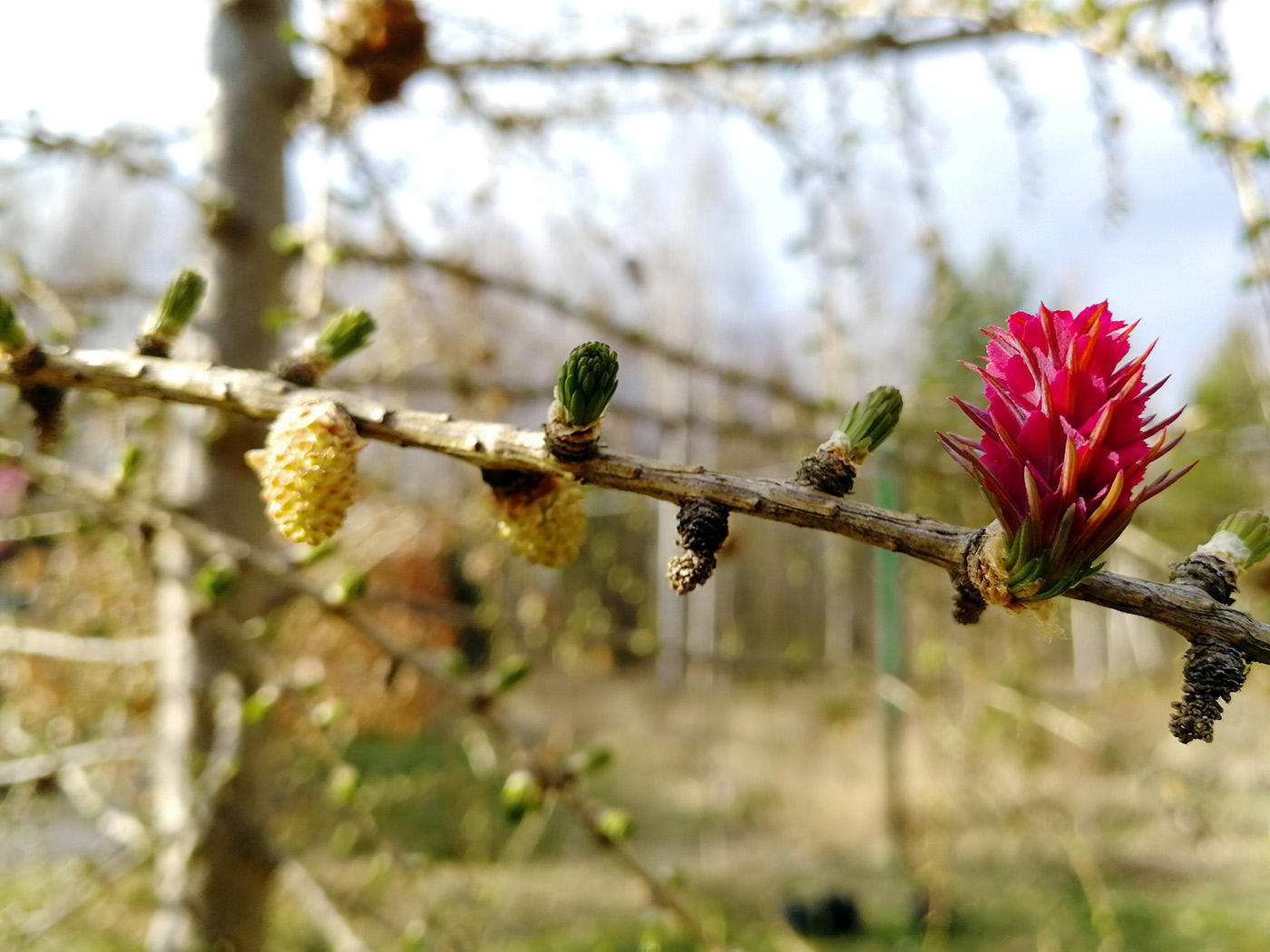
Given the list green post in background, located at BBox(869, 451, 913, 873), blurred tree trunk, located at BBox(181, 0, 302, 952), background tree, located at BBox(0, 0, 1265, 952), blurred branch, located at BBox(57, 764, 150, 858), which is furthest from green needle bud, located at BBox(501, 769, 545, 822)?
green post in background, located at BBox(869, 451, 913, 873)

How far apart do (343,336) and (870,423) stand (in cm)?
36

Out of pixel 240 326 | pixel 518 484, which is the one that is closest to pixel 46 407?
pixel 518 484

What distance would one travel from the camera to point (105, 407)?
1.52 metres

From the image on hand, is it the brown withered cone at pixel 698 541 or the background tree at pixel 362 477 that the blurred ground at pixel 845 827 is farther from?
the brown withered cone at pixel 698 541

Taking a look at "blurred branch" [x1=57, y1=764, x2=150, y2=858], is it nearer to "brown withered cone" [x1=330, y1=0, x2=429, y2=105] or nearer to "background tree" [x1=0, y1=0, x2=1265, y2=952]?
"background tree" [x1=0, y1=0, x2=1265, y2=952]

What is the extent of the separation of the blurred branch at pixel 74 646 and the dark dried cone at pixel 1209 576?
144 centimetres

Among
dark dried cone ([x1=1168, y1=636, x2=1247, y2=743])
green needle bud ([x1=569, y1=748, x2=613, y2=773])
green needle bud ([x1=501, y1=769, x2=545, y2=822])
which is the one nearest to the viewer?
dark dried cone ([x1=1168, y1=636, x2=1247, y2=743])

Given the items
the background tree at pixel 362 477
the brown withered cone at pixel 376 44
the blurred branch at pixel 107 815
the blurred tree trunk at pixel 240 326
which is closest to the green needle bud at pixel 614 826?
the background tree at pixel 362 477

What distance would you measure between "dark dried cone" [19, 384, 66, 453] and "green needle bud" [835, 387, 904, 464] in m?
0.51

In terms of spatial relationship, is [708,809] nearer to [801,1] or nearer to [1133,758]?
[1133,758]

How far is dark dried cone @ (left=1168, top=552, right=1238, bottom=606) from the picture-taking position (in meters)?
0.45

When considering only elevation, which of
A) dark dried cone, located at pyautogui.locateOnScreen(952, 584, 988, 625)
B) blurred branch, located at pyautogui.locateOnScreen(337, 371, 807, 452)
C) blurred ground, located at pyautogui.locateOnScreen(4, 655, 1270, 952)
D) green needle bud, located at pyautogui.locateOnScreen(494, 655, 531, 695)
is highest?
blurred branch, located at pyautogui.locateOnScreen(337, 371, 807, 452)

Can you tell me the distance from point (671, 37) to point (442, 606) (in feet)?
3.68

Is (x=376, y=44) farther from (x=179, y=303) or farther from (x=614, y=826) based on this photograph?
(x=614, y=826)
